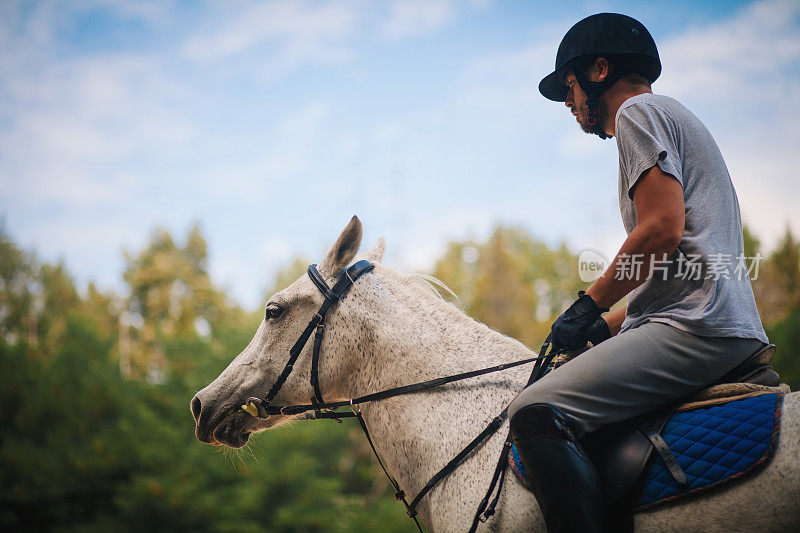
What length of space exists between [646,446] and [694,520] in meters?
0.31

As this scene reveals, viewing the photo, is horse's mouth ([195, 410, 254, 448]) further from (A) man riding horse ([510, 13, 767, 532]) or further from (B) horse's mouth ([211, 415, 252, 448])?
(A) man riding horse ([510, 13, 767, 532])

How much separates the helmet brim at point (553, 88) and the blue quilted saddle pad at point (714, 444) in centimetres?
178

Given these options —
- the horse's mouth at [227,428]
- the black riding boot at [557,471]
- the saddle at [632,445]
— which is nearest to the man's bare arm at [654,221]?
the saddle at [632,445]

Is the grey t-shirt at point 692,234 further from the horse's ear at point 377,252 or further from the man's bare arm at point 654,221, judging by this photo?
the horse's ear at point 377,252

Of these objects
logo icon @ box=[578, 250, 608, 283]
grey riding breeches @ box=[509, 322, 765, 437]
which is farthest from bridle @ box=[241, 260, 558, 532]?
logo icon @ box=[578, 250, 608, 283]

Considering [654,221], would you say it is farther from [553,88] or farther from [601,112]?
[553,88]

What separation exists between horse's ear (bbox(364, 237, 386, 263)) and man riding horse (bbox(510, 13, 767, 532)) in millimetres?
1471

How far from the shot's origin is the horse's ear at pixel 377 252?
11.2 ft

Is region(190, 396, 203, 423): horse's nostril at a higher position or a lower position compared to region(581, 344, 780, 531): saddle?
higher

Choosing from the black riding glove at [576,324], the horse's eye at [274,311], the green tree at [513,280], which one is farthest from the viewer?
the green tree at [513,280]

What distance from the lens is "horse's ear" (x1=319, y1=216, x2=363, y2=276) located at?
306 centimetres

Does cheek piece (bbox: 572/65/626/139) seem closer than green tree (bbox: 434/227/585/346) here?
Yes

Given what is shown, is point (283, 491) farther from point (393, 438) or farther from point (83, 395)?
point (393, 438)

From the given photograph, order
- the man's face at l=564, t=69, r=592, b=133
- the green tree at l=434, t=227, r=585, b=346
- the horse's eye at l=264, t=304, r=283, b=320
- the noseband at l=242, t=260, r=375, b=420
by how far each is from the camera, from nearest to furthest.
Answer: the man's face at l=564, t=69, r=592, b=133 < the noseband at l=242, t=260, r=375, b=420 < the horse's eye at l=264, t=304, r=283, b=320 < the green tree at l=434, t=227, r=585, b=346
